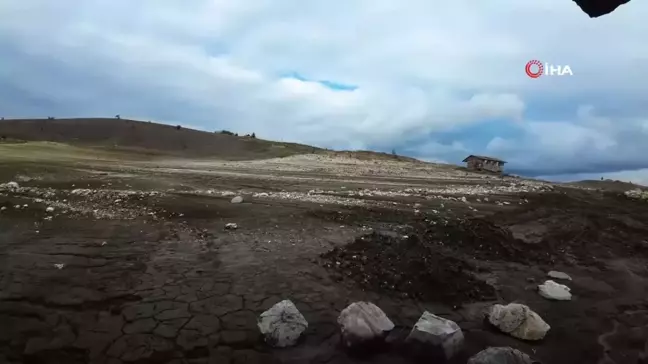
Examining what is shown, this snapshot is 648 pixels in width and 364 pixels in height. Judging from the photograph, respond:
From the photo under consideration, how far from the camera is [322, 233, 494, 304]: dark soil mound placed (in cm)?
686

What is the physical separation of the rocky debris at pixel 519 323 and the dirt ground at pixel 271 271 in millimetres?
124

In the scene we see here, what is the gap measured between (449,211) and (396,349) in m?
7.63

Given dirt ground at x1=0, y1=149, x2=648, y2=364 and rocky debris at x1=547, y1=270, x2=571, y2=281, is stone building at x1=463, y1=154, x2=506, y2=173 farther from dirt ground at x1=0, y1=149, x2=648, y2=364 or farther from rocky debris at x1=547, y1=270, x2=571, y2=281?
rocky debris at x1=547, y1=270, x2=571, y2=281

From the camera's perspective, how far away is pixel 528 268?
337 inches

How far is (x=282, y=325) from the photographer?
17.9 feet

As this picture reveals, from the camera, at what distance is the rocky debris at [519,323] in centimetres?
579

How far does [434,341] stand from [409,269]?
2.22 meters

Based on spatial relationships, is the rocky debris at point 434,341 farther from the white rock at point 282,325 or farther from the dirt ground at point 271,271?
the white rock at point 282,325

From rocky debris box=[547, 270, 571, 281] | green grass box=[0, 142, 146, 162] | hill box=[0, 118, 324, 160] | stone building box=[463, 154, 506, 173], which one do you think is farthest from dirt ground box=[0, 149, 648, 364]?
hill box=[0, 118, 324, 160]

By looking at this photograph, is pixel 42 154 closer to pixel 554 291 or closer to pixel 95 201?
pixel 95 201

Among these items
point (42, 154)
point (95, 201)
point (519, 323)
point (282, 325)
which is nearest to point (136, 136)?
point (42, 154)

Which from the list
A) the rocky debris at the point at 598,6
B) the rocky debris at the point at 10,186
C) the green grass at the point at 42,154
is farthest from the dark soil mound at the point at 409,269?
the green grass at the point at 42,154

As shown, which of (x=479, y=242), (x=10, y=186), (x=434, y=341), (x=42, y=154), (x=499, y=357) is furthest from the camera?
(x=42, y=154)

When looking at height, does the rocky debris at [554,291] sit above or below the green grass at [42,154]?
below
